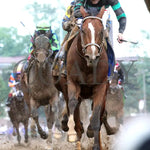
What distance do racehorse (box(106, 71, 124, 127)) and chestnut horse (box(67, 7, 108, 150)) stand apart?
24.0ft

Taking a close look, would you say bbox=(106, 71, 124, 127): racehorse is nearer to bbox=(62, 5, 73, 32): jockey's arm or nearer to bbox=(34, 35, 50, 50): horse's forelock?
bbox=(34, 35, 50, 50): horse's forelock

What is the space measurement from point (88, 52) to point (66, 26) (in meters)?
2.45

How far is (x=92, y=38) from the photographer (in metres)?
5.70

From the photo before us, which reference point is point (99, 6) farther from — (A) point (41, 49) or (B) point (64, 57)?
(A) point (41, 49)

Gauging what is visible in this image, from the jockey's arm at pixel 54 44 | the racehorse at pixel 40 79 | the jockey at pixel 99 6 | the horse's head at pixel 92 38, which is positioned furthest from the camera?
the jockey's arm at pixel 54 44

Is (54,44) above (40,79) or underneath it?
above

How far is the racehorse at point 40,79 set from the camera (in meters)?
10.0

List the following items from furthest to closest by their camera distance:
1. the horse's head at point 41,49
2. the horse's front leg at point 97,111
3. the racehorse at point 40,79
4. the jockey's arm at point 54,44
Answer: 1. the jockey's arm at point 54,44
2. the racehorse at point 40,79
3. the horse's head at point 41,49
4. the horse's front leg at point 97,111

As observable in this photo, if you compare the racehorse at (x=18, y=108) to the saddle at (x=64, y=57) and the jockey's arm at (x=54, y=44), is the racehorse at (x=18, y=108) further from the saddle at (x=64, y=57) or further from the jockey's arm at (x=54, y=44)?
the saddle at (x=64, y=57)

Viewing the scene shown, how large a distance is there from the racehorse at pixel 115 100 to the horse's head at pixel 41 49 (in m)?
4.28

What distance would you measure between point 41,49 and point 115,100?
16.7 ft

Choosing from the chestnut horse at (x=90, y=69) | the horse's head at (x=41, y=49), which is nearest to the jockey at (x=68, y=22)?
the chestnut horse at (x=90, y=69)

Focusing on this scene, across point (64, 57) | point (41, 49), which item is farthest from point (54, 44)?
point (64, 57)

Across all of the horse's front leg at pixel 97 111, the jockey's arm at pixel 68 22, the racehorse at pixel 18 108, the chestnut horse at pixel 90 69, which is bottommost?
the racehorse at pixel 18 108
